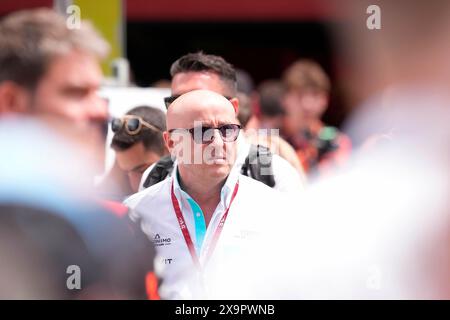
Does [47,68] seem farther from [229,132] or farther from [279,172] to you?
[279,172]

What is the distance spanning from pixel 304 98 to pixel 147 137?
194 centimetres

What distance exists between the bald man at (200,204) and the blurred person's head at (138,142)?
8.7 inches

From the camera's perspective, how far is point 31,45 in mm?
1702

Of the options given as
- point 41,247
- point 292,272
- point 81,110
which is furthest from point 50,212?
point 292,272

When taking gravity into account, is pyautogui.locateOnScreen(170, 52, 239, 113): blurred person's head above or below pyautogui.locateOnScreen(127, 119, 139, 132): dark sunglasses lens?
above

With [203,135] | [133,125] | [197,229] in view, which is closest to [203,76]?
[133,125]

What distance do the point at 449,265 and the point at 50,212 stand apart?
113 centimetres

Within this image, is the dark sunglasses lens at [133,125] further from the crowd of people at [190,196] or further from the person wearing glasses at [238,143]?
the person wearing glasses at [238,143]

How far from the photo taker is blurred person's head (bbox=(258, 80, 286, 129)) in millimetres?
4266

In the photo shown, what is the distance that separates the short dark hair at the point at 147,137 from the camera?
223 cm

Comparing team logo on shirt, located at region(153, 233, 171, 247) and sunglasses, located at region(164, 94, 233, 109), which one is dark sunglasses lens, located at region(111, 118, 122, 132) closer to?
sunglasses, located at region(164, 94, 233, 109)

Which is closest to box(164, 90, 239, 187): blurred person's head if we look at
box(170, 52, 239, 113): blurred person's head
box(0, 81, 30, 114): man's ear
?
box(170, 52, 239, 113): blurred person's head

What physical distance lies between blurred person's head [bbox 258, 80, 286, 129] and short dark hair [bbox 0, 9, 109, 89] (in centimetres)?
242

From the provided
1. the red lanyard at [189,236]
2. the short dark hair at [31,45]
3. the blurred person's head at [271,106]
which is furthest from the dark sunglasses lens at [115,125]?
the blurred person's head at [271,106]
